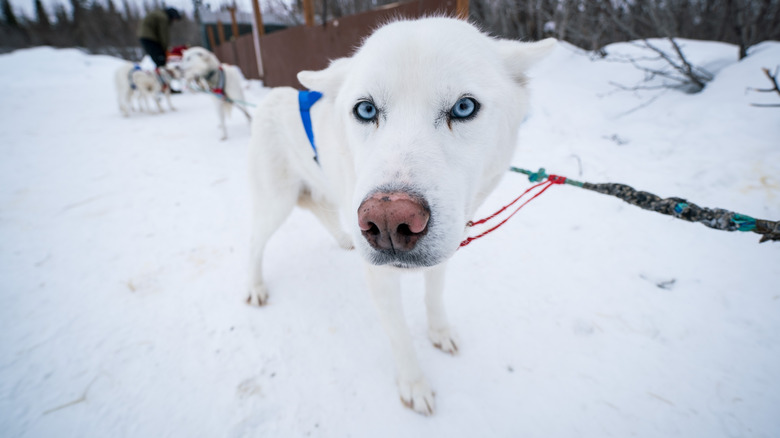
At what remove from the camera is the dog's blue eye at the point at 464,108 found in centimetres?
118

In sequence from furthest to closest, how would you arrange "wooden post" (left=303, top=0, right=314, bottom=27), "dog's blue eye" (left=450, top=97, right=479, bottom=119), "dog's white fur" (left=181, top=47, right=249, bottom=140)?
"wooden post" (left=303, top=0, right=314, bottom=27) < "dog's white fur" (left=181, top=47, right=249, bottom=140) < "dog's blue eye" (left=450, top=97, right=479, bottom=119)

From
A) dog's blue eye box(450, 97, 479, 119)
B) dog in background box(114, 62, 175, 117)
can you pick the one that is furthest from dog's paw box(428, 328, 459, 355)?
dog in background box(114, 62, 175, 117)

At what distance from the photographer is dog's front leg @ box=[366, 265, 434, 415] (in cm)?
151

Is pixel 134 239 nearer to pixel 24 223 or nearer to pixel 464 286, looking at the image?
pixel 24 223

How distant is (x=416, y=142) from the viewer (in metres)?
1.09

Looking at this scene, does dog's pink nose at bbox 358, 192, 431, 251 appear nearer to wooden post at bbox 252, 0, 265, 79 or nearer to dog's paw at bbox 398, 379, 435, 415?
dog's paw at bbox 398, 379, 435, 415

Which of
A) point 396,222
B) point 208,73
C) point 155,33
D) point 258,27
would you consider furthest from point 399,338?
point 155,33

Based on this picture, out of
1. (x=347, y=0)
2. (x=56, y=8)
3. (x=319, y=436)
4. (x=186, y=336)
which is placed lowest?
(x=319, y=436)

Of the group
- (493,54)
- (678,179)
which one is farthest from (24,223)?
(678,179)

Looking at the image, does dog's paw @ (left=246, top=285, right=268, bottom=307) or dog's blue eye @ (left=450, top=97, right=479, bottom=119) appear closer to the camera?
dog's blue eye @ (left=450, top=97, right=479, bottom=119)

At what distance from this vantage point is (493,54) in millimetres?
1376

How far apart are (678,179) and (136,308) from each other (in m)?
5.09

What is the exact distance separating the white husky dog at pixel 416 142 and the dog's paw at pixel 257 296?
3.73ft

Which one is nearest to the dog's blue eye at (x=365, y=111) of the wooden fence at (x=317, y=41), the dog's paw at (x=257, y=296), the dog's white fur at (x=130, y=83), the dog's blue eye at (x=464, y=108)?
the dog's blue eye at (x=464, y=108)
